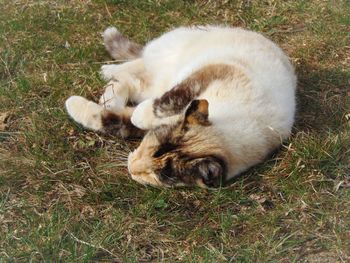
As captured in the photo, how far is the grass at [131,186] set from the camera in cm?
330

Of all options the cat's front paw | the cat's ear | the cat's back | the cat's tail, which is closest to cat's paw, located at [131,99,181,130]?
the cat's ear

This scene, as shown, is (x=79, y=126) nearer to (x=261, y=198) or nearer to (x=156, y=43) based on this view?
(x=156, y=43)

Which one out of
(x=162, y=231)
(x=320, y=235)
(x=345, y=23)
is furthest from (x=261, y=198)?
(x=345, y=23)

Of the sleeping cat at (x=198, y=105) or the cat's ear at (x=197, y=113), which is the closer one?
the cat's ear at (x=197, y=113)

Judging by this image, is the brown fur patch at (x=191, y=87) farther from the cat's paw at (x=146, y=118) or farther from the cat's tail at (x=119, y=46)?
the cat's tail at (x=119, y=46)

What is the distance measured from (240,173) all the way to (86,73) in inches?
69.8

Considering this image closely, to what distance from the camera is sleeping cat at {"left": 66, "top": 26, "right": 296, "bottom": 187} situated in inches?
136

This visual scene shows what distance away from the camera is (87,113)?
415 cm

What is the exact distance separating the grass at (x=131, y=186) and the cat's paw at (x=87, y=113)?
8 cm

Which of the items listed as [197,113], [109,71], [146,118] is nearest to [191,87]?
[146,118]

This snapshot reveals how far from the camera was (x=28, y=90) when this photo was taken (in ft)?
14.9

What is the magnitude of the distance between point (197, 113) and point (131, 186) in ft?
2.36

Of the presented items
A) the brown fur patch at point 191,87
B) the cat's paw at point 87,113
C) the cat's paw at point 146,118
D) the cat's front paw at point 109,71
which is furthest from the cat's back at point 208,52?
the cat's paw at point 87,113

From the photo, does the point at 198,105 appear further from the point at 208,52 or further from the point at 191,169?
the point at 208,52
